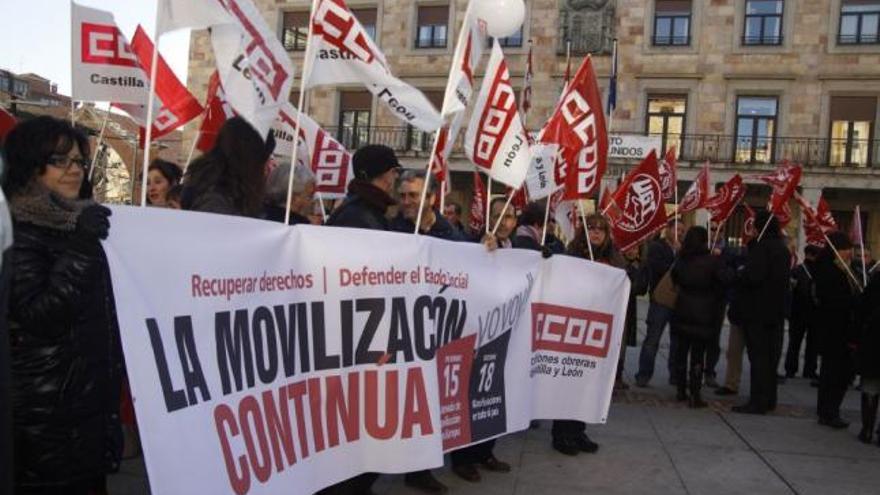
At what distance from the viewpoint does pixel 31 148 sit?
2473mm

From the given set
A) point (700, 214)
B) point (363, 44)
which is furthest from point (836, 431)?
point (700, 214)

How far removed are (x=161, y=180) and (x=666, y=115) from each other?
22.7 m

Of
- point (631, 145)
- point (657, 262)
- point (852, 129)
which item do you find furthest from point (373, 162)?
point (852, 129)

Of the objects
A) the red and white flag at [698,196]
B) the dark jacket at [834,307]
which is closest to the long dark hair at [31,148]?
the dark jacket at [834,307]

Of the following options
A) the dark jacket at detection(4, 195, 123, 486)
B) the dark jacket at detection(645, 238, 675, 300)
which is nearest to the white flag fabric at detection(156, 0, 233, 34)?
the dark jacket at detection(4, 195, 123, 486)

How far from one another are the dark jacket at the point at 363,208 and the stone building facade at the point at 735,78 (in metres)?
21.6

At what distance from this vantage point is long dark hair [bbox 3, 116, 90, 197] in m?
2.46

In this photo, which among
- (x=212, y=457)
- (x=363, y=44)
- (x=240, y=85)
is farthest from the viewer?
(x=363, y=44)

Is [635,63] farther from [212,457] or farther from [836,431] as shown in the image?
[212,457]

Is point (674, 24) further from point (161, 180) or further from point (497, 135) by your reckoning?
point (161, 180)

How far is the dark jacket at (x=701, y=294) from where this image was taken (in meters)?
6.98

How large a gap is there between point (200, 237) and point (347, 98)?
26587 mm

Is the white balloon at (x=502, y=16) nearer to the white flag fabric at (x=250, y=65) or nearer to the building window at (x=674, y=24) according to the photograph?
the white flag fabric at (x=250, y=65)

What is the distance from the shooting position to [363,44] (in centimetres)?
357
